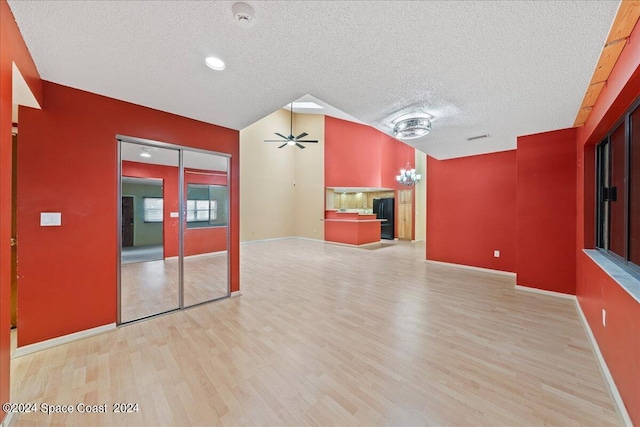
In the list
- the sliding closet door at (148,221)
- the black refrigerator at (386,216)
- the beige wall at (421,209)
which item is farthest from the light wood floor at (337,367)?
the black refrigerator at (386,216)

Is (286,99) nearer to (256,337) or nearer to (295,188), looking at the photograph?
(256,337)

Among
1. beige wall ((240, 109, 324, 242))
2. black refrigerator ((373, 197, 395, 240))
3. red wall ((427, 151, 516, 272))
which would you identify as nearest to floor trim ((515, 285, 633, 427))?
red wall ((427, 151, 516, 272))

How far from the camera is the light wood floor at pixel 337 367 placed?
1.53 meters

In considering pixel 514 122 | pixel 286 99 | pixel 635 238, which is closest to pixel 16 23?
pixel 286 99

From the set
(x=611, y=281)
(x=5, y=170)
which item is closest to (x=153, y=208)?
(x=5, y=170)

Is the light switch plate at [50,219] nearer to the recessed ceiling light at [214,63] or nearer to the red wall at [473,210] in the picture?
the recessed ceiling light at [214,63]

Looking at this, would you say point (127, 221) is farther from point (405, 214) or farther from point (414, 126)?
point (405, 214)

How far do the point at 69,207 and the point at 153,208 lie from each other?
1174mm

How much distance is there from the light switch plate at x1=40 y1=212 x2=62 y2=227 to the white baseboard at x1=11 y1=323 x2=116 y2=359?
3.55 feet

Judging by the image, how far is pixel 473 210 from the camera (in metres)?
5.19

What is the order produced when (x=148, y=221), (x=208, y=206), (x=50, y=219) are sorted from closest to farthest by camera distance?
(x=50, y=219) < (x=148, y=221) < (x=208, y=206)

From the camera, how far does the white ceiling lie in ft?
4.63

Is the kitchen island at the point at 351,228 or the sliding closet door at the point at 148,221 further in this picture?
the kitchen island at the point at 351,228

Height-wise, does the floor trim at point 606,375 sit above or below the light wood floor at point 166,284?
below
